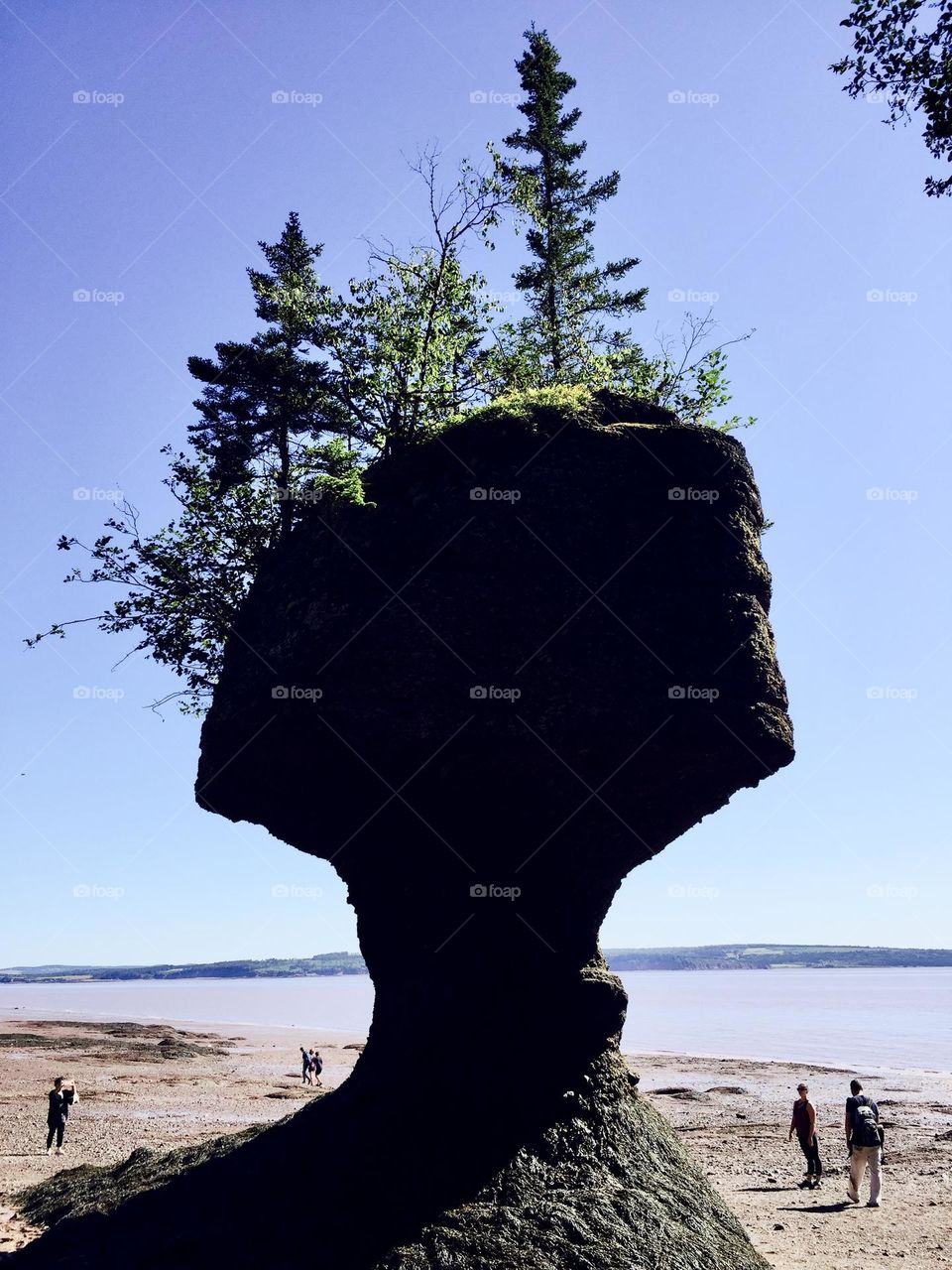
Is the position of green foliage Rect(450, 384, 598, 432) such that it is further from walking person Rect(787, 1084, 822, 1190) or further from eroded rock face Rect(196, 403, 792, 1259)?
walking person Rect(787, 1084, 822, 1190)

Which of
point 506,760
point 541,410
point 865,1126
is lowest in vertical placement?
point 865,1126

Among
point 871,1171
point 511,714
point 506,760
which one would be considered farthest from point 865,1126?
point 511,714

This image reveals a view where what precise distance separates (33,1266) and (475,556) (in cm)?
1173

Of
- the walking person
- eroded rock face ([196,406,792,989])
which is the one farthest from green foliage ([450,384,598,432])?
the walking person

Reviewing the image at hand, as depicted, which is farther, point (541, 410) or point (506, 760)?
point (541, 410)

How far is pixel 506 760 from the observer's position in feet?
44.8

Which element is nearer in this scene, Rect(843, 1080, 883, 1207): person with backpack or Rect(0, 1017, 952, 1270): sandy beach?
Rect(0, 1017, 952, 1270): sandy beach

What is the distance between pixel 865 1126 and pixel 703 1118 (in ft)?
60.2

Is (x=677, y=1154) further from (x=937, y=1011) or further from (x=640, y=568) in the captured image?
(x=937, y=1011)

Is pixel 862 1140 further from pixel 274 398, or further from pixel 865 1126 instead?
pixel 274 398

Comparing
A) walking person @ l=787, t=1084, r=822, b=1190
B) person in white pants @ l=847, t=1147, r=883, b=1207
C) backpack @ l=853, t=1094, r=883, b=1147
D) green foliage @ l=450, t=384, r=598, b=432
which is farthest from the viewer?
walking person @ l=787, t=1084, r=822, b=1190

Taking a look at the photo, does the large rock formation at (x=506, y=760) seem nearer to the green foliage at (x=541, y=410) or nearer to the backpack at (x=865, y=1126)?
the green foliage at (x=541, y=410)

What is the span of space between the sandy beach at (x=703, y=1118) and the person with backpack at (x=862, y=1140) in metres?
0.45

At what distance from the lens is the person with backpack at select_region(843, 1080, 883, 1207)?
17906 mm
